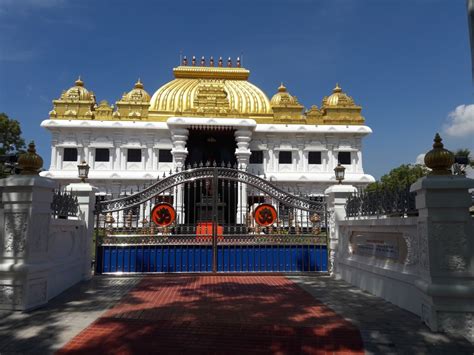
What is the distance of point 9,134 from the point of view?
25.2 m

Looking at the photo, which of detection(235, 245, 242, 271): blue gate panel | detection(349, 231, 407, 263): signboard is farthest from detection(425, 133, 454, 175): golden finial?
detection(235, 245, 242, 271): blue gate panel

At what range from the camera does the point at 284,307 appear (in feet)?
19.0

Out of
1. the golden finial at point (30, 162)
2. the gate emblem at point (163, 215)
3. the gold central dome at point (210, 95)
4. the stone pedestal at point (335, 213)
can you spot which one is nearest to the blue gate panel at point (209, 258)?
the stone pedestal at point (335, 213)

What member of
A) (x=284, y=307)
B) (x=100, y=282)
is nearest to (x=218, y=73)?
(x=100, y=282)

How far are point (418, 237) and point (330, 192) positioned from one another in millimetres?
4258

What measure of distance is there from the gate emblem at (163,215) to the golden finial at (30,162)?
369 cm

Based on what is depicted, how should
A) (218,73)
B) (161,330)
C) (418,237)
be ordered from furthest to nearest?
(218,73)
(418,237)
(161,330)

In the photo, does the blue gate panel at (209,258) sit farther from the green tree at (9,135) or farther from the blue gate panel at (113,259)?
the green tree at (9,135)

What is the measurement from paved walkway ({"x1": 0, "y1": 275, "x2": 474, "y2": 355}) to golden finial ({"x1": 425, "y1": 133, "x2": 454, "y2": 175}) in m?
2.04

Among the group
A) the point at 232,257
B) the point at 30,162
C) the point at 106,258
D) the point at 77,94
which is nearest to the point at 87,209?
the point at 106,258

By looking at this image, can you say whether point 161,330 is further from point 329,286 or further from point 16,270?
point 329,286

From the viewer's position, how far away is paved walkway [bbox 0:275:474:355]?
4.04 m

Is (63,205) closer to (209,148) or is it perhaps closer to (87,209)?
(87,209)

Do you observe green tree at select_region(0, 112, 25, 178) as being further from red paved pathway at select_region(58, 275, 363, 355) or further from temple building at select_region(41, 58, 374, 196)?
red paved pathway at select_region(58, 275, 363, 355)
